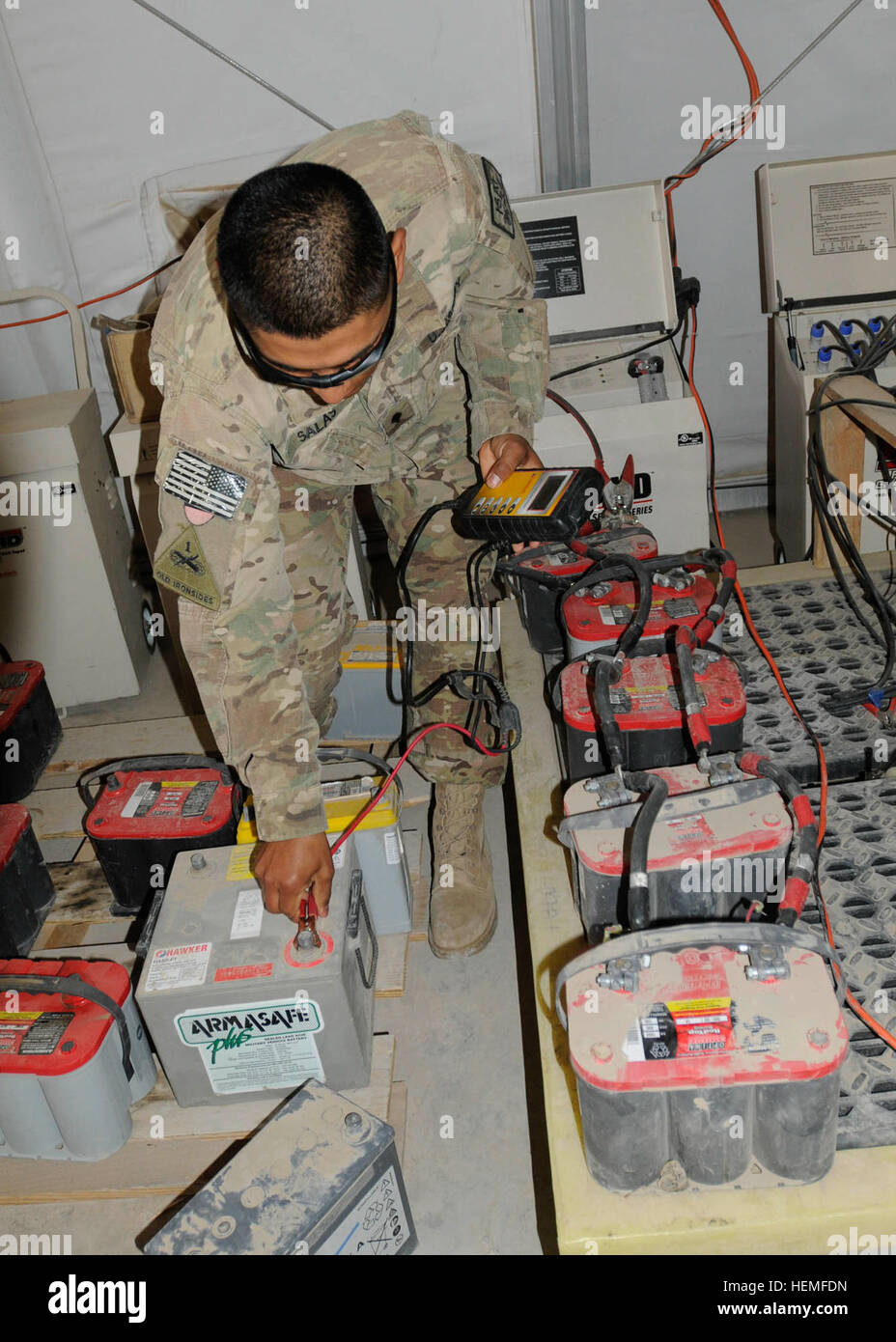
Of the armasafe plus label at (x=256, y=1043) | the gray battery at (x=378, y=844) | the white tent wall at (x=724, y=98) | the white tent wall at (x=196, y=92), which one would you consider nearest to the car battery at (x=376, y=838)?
the gray battery at (x=378, y=844)

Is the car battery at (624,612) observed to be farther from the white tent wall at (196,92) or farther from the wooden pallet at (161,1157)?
the white tent wall at (196,92)

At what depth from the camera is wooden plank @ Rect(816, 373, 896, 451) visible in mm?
1770

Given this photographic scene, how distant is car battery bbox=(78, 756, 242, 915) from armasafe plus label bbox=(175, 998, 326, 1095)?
0.37 metres

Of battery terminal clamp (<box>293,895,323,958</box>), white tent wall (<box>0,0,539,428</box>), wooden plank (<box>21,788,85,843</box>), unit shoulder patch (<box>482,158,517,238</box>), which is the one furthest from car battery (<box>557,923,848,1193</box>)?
white tent wall (<box>0,0,539,428</box>)

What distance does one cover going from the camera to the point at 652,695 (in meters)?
1.39

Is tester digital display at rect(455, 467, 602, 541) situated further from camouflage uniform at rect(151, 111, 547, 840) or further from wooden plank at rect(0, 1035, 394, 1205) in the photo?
wooden plank at rect(0, 1035, 394, 1205)

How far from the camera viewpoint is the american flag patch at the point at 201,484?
1175 mm

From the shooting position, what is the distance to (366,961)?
5.23 ft

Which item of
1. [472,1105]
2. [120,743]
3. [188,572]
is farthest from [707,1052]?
[120,743]

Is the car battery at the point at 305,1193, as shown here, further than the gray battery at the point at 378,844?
No

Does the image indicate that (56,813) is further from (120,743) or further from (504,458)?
(504,458)
